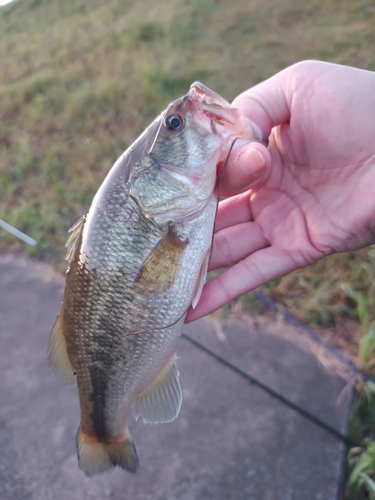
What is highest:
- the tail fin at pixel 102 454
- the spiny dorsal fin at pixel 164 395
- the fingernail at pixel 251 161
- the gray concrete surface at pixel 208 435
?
the fingernail at pixel 251 161

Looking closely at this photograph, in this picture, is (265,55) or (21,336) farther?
(265,55)

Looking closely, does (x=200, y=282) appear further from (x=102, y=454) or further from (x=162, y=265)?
(x=102, y=454)

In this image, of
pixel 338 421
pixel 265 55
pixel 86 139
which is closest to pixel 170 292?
pixel 338 421

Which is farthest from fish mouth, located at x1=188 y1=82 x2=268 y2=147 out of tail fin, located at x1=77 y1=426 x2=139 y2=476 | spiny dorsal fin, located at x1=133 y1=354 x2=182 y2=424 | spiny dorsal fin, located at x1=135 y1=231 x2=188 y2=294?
tail fin, located at x1=77 y1=426 x2=139 y2=476

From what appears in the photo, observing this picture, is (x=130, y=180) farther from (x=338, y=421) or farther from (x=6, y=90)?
(x=6, y=90)

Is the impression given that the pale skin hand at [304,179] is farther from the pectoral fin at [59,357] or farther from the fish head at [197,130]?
the pectoral fin at [59,357]

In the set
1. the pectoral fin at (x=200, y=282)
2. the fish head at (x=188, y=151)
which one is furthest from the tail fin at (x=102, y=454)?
the fish head at (x=188, y=151)

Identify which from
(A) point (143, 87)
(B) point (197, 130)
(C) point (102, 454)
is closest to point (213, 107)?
(B) point (197, 130)

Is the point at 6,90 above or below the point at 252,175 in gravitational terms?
below
